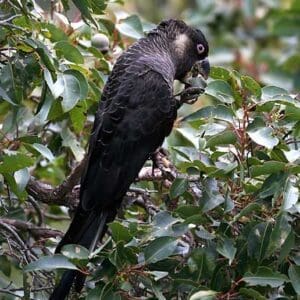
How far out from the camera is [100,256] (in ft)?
7.19

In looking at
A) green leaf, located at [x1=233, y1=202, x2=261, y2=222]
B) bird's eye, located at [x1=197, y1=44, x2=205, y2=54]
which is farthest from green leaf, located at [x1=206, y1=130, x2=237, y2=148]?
bird's eye, located at [x1=197, y1=44, x2=205, y2=54]

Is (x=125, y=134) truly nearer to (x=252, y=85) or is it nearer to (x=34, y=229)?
(x=34, y=229)

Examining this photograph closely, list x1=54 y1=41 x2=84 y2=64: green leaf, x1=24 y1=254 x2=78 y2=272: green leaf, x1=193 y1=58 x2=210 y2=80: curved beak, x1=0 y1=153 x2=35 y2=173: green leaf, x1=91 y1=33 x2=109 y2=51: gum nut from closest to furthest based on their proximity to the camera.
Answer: x1=24 y1=254 x2=78 y2=272: green leaf < x1=0 y1=153 x2=35 y2=173: green leaf < x1=54 y1=41 x2=84 y2=64: green leaf < x1=91 y1=33 x2=109 y2=51: gum nut < x1=193 y1=58 x2=210 y2=80: curved beak

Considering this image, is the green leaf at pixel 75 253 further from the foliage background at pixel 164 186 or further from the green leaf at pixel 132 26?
the green leaf at pixel 132 26

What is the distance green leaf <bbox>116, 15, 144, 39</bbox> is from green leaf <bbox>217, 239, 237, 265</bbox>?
4.17 feet

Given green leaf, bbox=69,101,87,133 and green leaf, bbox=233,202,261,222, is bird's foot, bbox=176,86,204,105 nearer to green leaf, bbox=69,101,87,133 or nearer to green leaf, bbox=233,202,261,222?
green leaf, bbox=69,101,87,133


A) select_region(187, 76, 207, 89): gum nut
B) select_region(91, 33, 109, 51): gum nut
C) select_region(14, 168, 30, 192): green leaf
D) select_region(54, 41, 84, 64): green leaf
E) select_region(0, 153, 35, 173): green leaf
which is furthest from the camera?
select_region(91, 33, 109, 51): gum nut

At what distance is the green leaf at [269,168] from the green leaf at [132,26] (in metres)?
1.15

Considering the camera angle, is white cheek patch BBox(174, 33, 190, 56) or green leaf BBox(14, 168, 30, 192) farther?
white cheek patch BBox(174, 33, 190, 56)

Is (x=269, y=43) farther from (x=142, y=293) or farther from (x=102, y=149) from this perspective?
(x=142, y=293)

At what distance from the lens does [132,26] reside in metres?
3.19

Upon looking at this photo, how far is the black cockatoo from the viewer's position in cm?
276

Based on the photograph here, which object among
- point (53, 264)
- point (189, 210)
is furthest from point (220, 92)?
point (53, 264)

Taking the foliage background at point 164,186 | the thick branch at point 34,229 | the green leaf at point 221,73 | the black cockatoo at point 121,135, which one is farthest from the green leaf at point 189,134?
the thick branch at point 34,229
